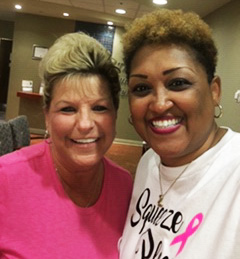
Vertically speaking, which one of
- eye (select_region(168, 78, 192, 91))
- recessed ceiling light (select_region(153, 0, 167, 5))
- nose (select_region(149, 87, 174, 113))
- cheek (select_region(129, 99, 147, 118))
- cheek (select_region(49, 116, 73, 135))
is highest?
recessed ceiling light (select_region(153, 0, 167, 5))

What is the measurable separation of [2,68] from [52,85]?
11.5 meters

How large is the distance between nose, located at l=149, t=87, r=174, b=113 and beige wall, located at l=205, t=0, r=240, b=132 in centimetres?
367

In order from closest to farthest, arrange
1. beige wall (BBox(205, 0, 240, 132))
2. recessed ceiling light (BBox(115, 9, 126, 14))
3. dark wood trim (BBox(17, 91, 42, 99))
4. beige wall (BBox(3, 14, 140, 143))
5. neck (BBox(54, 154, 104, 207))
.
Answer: neck (BBox(54, 154, 104, 207)) < beige wall (BBox(205, 0, 240, 132)) < recessed ceiling light (BBox(115, 9, 126, 14)) < dark wood trim (BBox(17, 91, 42, 99)) < beige wall (BBox(3, 14, 140, 143))

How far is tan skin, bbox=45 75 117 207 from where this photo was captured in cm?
116

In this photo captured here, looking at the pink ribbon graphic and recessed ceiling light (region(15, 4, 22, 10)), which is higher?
recessed ceiling light (region(15, 4, 22, 10))

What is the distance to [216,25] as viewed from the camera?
537 centimetres

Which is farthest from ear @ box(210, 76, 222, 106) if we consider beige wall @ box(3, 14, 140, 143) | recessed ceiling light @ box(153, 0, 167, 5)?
beige wall @ box(3, 14, 140, 143)

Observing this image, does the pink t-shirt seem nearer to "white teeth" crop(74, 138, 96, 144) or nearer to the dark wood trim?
"white teeth" crop(74, 138, 96, 144)

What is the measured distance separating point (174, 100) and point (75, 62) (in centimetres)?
43

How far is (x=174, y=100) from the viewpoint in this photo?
37.9 inches

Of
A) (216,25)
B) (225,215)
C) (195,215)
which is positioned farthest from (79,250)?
(216,25)

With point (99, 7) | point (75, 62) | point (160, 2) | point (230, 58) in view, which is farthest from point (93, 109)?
point (99, 7)

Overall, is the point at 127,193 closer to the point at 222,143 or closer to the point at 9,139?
the point at 222,143

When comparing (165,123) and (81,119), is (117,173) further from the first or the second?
(165,123)
